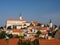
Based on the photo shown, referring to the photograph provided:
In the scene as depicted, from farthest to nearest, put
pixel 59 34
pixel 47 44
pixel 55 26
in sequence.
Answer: pixel 55 26
pixel 59 34
pixel 47 44

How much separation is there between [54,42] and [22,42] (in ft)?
20.4

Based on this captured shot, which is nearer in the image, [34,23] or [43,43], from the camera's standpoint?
[43,43]

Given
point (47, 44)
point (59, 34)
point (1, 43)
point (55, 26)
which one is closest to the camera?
point (47, 44)

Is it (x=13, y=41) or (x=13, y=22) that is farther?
(x=13, y=22)

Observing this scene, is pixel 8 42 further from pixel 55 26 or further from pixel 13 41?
pixel 55 26

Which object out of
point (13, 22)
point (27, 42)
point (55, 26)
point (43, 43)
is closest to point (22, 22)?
point (13, 22)

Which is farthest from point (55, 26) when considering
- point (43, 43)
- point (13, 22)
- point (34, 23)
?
point (43, 43)

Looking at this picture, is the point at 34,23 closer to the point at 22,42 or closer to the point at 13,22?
the point at 13,22

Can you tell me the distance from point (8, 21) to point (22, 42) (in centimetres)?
6046

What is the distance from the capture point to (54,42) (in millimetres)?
33031

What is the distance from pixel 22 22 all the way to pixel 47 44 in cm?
6266

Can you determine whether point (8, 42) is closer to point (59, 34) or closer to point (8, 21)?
point (59, 34)

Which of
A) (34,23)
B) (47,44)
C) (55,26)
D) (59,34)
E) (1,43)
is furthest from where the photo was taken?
(34,23)

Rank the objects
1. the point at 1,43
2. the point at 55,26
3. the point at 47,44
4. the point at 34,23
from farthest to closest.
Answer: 1. the point at 34,23
2. the point at 55,26
3. the point at 1,43
4. the point at 47,44
